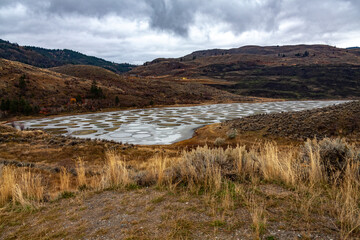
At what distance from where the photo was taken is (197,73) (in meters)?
130

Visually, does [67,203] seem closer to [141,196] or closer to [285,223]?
[141,196]

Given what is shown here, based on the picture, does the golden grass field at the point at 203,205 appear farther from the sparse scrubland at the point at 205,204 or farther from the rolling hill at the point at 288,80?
the rolling hill at the point at 288,80

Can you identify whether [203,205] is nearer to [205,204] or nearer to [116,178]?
[205,204]

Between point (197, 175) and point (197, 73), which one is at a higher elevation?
point (197, 73)

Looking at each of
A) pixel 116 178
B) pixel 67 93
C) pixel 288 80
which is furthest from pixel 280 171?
pixel 288 80

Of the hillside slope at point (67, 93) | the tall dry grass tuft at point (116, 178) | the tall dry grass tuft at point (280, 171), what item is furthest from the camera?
the hillside slope at point (67, 93)

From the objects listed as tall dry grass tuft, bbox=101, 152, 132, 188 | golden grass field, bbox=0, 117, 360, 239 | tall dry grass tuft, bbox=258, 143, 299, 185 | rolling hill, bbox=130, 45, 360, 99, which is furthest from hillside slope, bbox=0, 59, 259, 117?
tall dry grass tuft, bbox=258, 143, 299, 185

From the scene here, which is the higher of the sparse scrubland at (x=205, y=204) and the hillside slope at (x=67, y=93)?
the hillside slope at (x=67, y=93)

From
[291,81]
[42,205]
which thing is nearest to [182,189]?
[42,205]

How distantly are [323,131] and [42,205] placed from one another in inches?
804

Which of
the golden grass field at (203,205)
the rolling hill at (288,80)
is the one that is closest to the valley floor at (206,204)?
the golden grass field at (203,205)

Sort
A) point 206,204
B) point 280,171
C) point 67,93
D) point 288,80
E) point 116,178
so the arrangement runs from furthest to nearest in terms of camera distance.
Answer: point 288,80 → point 67,93 → point 116,178 → point 280,171 → point 206,204

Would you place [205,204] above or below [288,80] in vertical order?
below

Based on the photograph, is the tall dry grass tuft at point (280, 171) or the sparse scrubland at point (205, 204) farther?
the tall dry grass tuft at point (280, 171)
